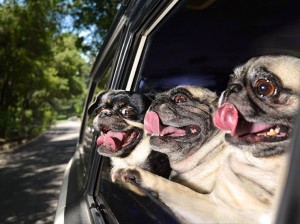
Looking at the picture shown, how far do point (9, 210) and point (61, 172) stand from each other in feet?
13.4

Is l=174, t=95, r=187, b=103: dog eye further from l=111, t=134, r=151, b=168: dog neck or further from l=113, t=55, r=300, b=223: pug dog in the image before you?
l=113, t=55, r=300, b=223: pug dog

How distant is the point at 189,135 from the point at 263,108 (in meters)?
0.71

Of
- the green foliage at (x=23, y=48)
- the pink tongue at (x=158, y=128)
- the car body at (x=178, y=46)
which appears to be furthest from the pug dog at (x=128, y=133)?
the green foliage at (x=23, y=48)

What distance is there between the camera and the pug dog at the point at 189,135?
204 cm

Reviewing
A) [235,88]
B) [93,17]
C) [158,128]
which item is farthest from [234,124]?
[93,17]

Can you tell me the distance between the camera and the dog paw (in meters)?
2.13

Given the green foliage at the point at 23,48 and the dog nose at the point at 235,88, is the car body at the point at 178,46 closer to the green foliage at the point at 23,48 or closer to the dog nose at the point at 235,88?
the dog nose at the point at 235,88

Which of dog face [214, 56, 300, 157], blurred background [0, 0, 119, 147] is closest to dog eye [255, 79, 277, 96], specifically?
dog face [214, 56, 300, 157]

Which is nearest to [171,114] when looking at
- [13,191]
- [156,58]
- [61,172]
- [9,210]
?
[156,58]

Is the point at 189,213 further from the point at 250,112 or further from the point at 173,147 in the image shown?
the point at 173,147

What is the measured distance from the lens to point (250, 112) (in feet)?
4.89

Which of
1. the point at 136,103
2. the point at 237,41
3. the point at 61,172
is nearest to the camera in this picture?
the point at 136,103

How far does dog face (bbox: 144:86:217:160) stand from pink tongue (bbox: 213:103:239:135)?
0.49m

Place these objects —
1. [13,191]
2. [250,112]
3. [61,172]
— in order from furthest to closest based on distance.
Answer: [61,172] < [13,191] < [250,112]
